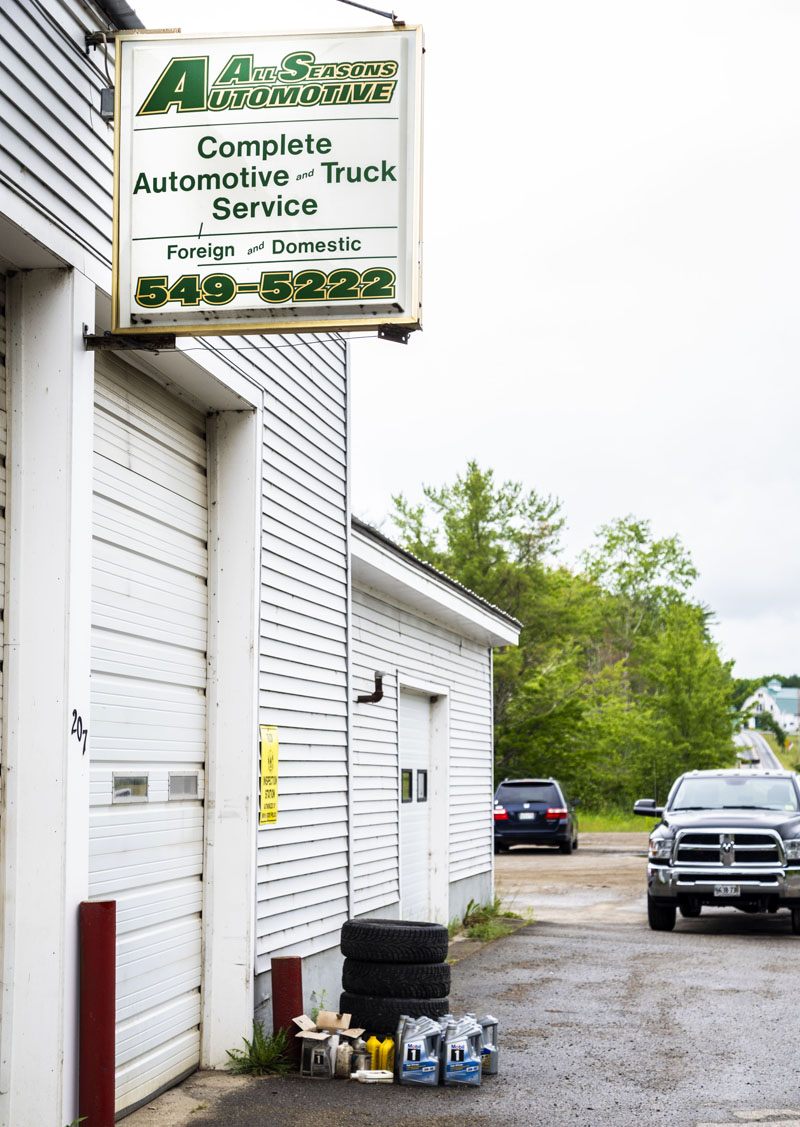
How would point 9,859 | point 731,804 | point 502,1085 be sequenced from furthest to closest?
point 731,804 → point 502,1085 → point 9,859

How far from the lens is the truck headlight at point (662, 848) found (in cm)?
1487

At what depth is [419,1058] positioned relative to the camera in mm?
7152

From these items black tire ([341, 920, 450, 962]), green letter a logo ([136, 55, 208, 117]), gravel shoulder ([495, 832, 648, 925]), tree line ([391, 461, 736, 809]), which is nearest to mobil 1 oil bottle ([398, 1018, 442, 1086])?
black tire ([341, 920, 450, 962])

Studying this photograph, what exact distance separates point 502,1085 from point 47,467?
4.23 meters

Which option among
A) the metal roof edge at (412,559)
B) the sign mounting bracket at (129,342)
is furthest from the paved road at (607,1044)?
the metal roof edge at (412,559)

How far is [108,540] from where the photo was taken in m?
6.35

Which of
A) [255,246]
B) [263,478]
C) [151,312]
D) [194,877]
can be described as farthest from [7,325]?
[194,877]

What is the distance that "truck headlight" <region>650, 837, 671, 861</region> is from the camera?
14867 mm

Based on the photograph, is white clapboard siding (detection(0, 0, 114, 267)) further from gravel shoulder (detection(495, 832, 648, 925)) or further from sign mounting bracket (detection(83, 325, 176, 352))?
gravel shoulder (detection(495, 832, 648, 925))

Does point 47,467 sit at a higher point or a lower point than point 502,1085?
higher

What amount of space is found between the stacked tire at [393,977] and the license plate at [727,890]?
24.9ft

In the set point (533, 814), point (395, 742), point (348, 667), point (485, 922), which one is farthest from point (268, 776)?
point (533, 814)

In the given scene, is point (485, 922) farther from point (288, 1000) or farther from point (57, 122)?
point (57, 122)

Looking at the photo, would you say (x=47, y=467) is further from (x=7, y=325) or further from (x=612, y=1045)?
(x=612, y=1045)
